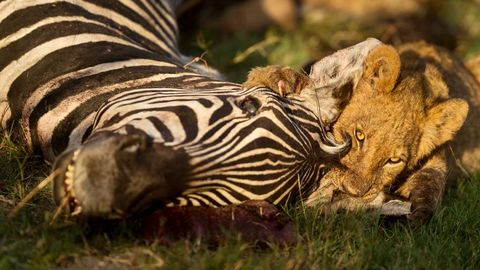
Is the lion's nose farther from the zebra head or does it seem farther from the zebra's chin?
the zebra's chin

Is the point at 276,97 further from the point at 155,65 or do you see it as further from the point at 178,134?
the point at 155,65

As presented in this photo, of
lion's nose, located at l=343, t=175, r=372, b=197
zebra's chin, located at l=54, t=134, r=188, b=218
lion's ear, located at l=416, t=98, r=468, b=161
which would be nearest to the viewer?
zebra's chin, located at l=54, t=134, r=188, b=218

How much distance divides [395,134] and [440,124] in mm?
469

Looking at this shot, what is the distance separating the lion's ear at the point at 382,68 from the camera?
481 cm

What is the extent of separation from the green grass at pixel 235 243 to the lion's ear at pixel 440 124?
380 mm

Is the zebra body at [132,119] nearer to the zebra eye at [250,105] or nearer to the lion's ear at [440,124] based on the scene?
the zebra eye at [250,105]

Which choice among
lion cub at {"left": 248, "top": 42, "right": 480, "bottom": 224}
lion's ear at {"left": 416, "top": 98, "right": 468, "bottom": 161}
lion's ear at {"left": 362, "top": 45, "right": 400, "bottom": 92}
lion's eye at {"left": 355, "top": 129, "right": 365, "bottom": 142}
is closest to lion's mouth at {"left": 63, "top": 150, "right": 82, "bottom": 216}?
lion cub at {"left": 248, "top": 42, "right": 480, "bottom": 224}

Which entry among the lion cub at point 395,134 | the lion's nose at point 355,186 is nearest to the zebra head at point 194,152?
the lion's nose at point 355,186

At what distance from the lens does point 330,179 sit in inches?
156

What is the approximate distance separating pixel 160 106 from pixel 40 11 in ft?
4.28

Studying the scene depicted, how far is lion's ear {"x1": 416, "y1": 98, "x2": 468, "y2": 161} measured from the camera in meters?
5.22

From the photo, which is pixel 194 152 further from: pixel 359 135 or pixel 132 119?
pixel 359 135

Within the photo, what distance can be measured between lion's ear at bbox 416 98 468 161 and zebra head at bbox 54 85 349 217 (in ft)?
4.76

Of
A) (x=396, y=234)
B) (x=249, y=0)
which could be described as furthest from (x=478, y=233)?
(x=249, y=0)
